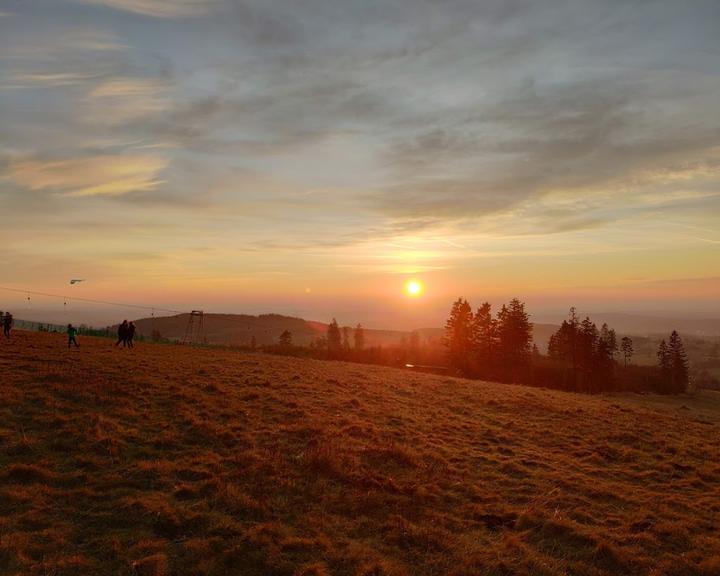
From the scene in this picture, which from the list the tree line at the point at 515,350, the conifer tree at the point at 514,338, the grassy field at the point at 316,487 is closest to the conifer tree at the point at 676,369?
the tree line at the point at 515,350

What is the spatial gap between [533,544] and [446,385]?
24.5 m

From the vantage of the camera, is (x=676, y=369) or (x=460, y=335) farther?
(x=676, y=369)

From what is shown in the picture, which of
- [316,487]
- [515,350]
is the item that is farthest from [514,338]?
[316,487]

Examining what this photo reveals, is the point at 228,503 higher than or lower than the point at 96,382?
lower

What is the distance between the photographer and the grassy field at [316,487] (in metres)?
9.88

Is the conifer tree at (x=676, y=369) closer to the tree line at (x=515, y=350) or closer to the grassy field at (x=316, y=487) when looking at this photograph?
the tree line at (x=515, y=350)

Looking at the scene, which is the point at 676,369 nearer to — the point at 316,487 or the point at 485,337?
the point at 485,337

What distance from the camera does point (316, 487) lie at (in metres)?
13.2

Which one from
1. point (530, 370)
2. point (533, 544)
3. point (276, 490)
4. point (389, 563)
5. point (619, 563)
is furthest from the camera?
point (530, 370)

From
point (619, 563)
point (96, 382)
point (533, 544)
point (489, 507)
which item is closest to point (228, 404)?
point (96, 382)

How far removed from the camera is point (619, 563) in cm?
1043

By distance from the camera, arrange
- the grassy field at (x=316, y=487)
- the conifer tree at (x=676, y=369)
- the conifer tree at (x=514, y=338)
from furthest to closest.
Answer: the conifer tree at (x=676, y=369)
the conifer tree at (x=514, y=338)
the grassy field at (x=316, y=487)

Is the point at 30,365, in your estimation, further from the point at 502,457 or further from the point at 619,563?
the point at 619,563

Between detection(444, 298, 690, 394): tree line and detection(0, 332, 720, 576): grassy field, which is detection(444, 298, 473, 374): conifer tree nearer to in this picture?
detection(444, 298, 690, 394): tree line
